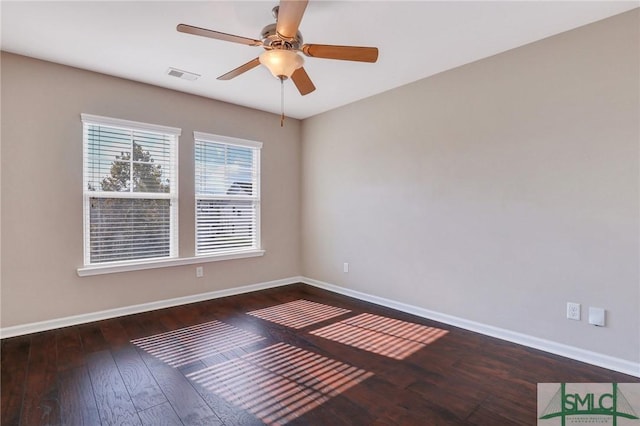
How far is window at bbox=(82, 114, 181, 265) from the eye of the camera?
3.37 meters

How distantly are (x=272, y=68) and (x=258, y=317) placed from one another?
252cm

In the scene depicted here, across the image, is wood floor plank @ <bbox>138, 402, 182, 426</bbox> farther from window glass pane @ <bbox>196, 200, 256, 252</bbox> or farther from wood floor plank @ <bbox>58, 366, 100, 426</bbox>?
window glass pane @ <bbox>196, 200, 256, 252</bbox>

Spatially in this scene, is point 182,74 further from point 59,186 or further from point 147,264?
point 147,264

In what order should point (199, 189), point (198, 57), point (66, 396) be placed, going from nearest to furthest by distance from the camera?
point (66, 396)
point (198, 57)
point (199, 189)

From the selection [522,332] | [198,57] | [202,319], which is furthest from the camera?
[202,319]

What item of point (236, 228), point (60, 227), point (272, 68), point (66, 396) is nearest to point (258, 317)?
point (236, 228)

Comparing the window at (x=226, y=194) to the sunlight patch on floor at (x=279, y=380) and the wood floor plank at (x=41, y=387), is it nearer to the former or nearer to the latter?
the wood floor plank at (x=41, y=387)

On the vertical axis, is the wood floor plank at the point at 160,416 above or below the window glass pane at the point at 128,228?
below

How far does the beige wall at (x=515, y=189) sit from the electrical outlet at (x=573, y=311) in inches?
1.5

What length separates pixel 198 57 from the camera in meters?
3.04

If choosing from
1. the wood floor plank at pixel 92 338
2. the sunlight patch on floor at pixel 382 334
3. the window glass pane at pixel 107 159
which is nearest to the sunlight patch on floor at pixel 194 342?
the wood floor plank at pixel 92 338

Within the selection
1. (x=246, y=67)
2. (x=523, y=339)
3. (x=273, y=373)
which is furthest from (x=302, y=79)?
(x=523, y=339)

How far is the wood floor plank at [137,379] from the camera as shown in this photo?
2.03 metres

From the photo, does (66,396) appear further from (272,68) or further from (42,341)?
(272,68)
